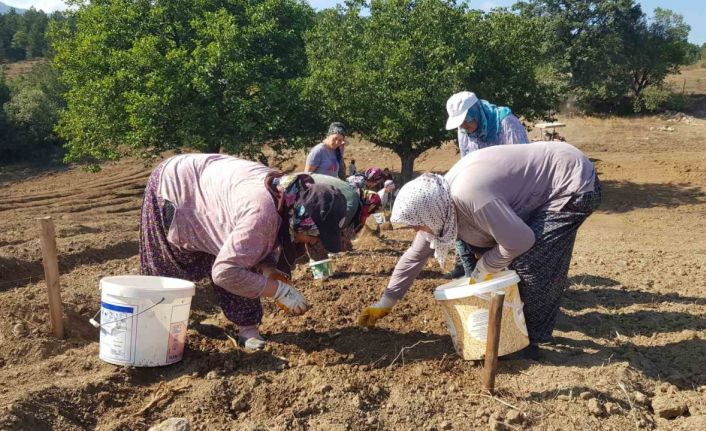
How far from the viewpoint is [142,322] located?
114 inches

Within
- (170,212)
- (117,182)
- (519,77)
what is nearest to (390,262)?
(170,212)

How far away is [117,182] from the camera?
51.7ft

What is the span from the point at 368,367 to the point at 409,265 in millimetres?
597

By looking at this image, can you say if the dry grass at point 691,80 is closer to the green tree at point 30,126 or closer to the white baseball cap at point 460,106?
the white baseball cap at point 460,106

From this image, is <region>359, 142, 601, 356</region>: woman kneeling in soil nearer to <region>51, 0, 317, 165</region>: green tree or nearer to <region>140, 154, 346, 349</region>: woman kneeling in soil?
<region>140, 154, 346, 349</region>: woman kneeling in soil

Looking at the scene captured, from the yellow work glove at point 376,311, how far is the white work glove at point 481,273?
1.85ft

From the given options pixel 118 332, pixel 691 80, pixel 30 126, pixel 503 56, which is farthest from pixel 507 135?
pixel 691 80

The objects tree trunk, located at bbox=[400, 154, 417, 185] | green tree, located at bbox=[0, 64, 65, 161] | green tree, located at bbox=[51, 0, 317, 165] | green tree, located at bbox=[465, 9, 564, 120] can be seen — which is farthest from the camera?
green tree, located at bbox=[0, 64, 65, 161]

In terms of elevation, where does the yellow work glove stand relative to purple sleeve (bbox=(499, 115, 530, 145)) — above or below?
below

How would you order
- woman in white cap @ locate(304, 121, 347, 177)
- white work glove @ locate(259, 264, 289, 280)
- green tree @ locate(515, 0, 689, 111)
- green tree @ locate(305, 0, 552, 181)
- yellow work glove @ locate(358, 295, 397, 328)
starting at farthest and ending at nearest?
green tree @ locate(515, 0, 689, 111), green tree @ locate(305, 0, 552, 181), woman in white cap @ locate(304, 121, 347, 177), yellow work glove @ locate(358, 295, 397, 328), white work glove @ locate(259, 264, 289, 280)

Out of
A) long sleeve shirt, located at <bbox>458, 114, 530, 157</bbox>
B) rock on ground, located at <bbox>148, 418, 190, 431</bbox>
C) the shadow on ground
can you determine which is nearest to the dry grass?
the shadow on ground

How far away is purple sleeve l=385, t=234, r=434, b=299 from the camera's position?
322 cm

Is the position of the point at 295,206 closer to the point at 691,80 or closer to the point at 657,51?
the point at 657,51

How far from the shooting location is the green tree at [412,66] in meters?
10.1
